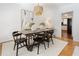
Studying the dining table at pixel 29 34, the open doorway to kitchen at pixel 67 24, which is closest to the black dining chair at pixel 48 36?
the dining table at pixel 29 34

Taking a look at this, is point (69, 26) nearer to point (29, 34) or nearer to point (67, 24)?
point (67, 24)

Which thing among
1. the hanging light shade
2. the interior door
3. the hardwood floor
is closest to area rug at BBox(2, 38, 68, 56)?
the hardwood floor

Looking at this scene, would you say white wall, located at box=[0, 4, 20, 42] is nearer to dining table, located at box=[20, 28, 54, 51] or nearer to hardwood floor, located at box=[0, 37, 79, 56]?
dining table, located at box=[20, 28, 54, 51]

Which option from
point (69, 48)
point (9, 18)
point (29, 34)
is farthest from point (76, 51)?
point (9, 18)

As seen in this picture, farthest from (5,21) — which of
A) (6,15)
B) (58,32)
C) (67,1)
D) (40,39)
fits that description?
(67,1)

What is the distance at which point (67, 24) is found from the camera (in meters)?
1.08

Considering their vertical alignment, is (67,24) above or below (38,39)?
above

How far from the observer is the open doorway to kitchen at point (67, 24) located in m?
1.07

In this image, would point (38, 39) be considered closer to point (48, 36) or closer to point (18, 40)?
point (48, 36)

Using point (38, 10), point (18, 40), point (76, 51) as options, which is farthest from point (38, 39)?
point (76, 51)

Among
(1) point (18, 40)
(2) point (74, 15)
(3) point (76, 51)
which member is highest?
(2) point (74, 15)

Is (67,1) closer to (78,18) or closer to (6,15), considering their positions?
(78,18)

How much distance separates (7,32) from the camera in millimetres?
1041

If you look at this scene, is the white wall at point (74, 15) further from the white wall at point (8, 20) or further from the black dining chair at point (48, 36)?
the white wall at point (8, 20)
